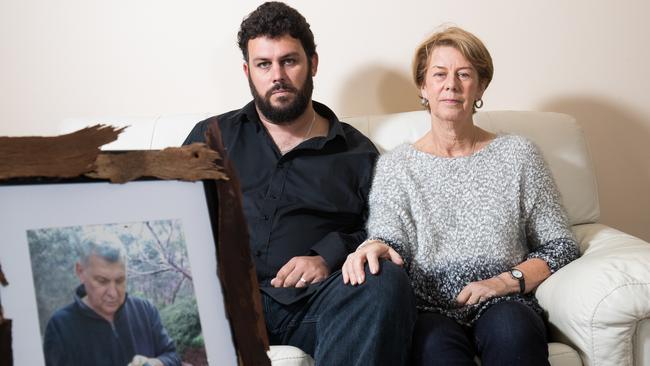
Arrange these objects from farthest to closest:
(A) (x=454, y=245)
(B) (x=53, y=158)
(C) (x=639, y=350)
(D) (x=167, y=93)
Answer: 1. (D) (x=167, y=93)
2. (A) (x=454, y=245)
3. (C) (x=639, y=350)
4. (B) (x=53, y=158)

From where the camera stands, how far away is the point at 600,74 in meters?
2.08

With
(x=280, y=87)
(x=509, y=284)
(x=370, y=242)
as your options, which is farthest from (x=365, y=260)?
(x=280, y=87)

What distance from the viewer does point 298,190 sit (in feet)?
5.04

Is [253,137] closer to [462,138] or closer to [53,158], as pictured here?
[462,138]

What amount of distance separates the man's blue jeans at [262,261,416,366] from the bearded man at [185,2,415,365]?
0.30 ft

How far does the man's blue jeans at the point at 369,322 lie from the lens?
1055 mm

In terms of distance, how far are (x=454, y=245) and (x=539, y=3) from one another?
1.08 metres

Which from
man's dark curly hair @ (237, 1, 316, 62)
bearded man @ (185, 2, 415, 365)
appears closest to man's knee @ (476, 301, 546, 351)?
bearded man @ (185, 2, 415, 365)

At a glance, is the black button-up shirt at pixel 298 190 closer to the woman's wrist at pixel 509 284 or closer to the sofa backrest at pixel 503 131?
the sofa backrest at pixel 503 131

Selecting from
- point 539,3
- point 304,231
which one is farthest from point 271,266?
point 539,3

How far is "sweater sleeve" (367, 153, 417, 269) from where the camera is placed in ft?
4.66

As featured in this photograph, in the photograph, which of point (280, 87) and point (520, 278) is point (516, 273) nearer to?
point (520, 278)

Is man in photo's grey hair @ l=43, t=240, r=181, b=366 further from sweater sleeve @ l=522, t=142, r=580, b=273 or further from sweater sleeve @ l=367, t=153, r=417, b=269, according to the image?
sweater sleeve @ l=522, t=142, r=580, b=273

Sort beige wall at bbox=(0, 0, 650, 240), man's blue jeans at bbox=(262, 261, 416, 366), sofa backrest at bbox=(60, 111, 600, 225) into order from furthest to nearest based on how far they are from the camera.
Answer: beige wall at bbox=(0, 0, 650, 240), sofa backrest at bbox=(60, 111, 600, 225), man's blue jeans at bbox=(262, 261, 416, 366)
